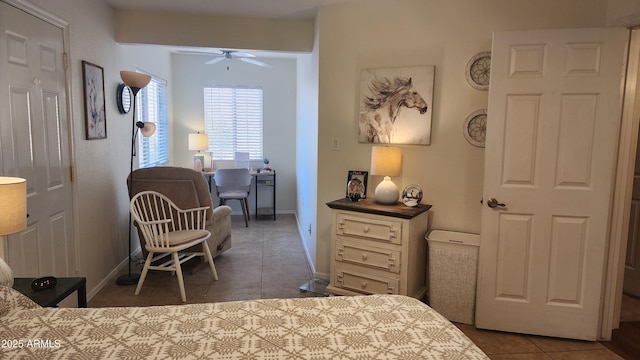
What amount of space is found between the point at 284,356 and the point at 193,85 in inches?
220

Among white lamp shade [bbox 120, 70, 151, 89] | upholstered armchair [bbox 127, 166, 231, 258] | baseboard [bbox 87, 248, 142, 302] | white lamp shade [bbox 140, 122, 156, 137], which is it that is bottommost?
baseboard [bbox 87, 248, 142, 302]

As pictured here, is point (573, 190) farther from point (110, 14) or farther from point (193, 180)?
point (110, 14)

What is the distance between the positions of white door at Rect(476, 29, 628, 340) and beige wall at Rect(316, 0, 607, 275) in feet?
1.37

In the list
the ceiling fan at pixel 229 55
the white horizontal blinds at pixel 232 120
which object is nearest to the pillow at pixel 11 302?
the ceiling fan at pixel 229 55

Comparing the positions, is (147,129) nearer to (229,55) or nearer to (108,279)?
(108,279)

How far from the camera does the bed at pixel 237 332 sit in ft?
4.14

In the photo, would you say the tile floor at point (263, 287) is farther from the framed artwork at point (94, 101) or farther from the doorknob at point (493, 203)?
the framed artwork at point (94, 101)

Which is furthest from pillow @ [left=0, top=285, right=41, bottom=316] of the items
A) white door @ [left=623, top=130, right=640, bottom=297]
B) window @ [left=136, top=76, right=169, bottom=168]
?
white door @ [left=623, top=130, right=640, bottom=297]

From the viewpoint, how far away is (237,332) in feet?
4.50

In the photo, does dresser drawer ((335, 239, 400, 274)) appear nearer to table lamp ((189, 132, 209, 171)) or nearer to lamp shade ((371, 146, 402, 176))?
lamp shade ((371, 146, 402, 176))

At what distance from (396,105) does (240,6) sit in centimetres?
161

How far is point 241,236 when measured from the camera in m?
5.27

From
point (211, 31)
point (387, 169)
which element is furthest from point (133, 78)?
point (387, 169)

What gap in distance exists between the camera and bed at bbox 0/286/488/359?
1.26 meters
